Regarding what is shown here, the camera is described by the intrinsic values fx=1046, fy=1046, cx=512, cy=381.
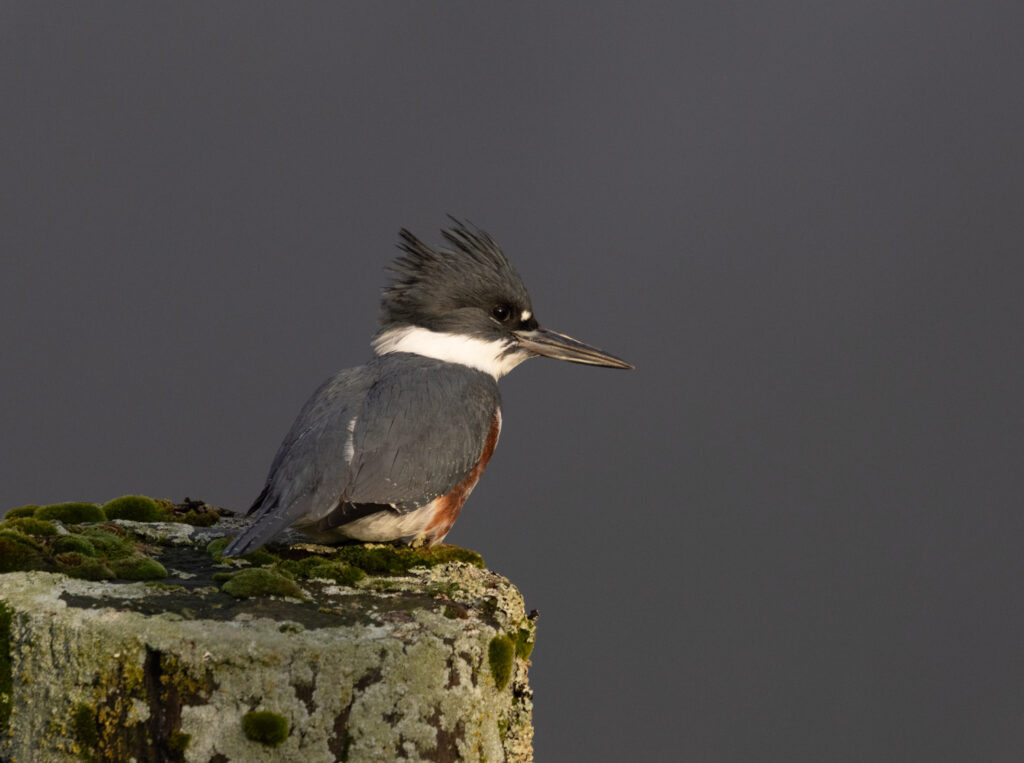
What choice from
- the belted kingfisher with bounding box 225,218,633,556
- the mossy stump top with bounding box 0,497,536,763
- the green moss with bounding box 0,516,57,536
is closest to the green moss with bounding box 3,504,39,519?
the green moss with bounding box 0,516,57,536

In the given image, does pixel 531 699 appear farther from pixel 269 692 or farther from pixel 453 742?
pixel 269 692

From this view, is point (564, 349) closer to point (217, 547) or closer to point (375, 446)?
point (375, 446)

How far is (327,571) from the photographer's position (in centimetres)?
485

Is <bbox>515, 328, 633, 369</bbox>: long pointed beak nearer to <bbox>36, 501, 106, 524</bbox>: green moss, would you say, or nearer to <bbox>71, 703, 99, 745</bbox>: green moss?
<bbox>36, 501, 106, 524</bbox>: green moss

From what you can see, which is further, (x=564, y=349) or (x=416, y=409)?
(x=564, y=349)

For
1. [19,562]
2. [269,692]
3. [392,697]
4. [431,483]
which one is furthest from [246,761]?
[431,483]

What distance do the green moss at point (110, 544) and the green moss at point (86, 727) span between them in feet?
3.74

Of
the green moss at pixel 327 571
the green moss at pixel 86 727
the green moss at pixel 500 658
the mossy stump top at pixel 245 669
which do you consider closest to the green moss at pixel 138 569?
the mossy stump top at pixel 245 669

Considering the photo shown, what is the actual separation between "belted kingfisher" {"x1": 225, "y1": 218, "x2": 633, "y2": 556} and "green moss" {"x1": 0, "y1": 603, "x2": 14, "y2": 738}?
1.03 metres

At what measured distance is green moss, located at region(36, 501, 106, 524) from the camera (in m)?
5.86

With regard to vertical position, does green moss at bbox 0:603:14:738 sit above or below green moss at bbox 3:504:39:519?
below

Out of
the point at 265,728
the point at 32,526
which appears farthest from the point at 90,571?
the point at 265,728

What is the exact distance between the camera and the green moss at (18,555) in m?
4.58

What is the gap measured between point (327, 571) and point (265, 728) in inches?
42.6
